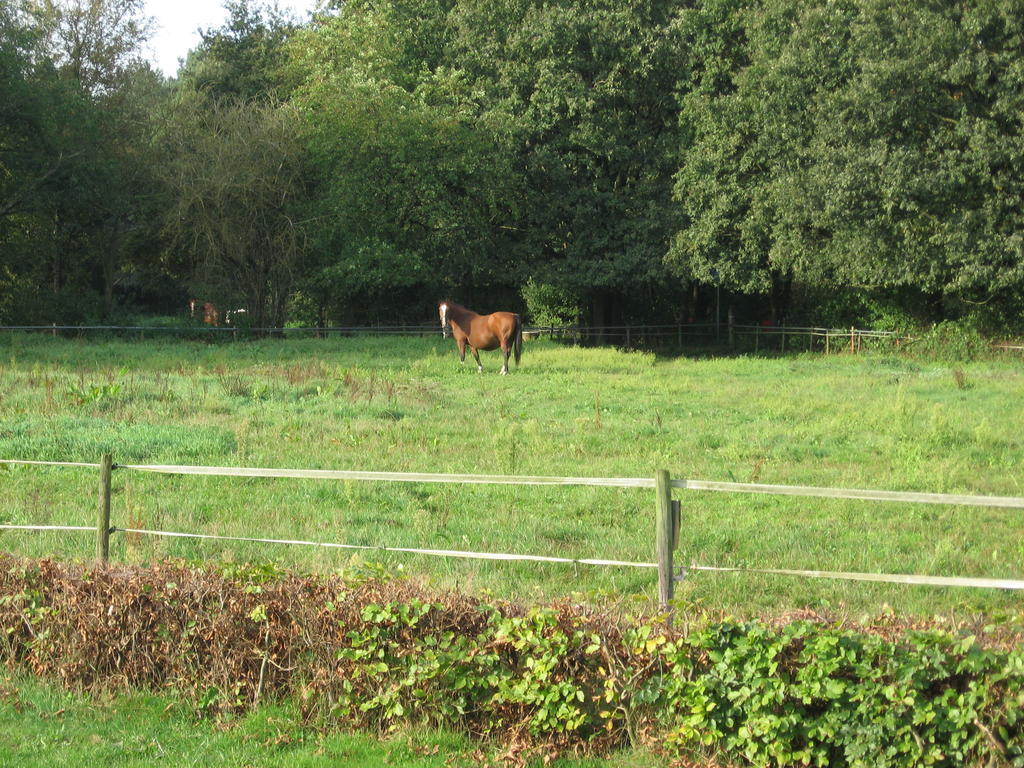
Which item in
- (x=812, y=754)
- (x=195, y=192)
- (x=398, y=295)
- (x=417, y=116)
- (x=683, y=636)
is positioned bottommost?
(x=812, y=754)

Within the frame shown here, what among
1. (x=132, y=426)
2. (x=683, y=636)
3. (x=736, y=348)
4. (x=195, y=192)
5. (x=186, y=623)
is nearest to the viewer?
(x=683, y=636)

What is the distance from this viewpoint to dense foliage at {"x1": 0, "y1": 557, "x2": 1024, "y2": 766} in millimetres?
4168

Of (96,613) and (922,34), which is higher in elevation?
(922,34)

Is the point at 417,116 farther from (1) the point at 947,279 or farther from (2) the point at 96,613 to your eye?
(2) the point at 96,613

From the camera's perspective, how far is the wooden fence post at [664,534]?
16.5 feet

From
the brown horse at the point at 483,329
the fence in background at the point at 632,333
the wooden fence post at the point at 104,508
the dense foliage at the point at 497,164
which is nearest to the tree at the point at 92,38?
the dense foliage at the point at 497,164

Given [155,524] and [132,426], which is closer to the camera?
[155,524]

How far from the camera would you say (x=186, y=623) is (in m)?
5.40

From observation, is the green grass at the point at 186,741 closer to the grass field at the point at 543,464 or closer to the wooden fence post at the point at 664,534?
the wooden fence post at the point at 664,534

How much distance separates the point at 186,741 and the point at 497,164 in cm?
2927

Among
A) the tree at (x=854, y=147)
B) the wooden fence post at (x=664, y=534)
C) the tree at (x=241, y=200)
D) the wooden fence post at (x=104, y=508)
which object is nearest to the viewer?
the wooden fence post at (x=664, y=534)

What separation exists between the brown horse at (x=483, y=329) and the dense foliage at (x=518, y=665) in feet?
55.9

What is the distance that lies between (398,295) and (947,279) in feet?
60.6

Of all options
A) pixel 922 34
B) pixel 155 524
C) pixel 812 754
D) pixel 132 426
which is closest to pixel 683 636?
pixel 812 754
